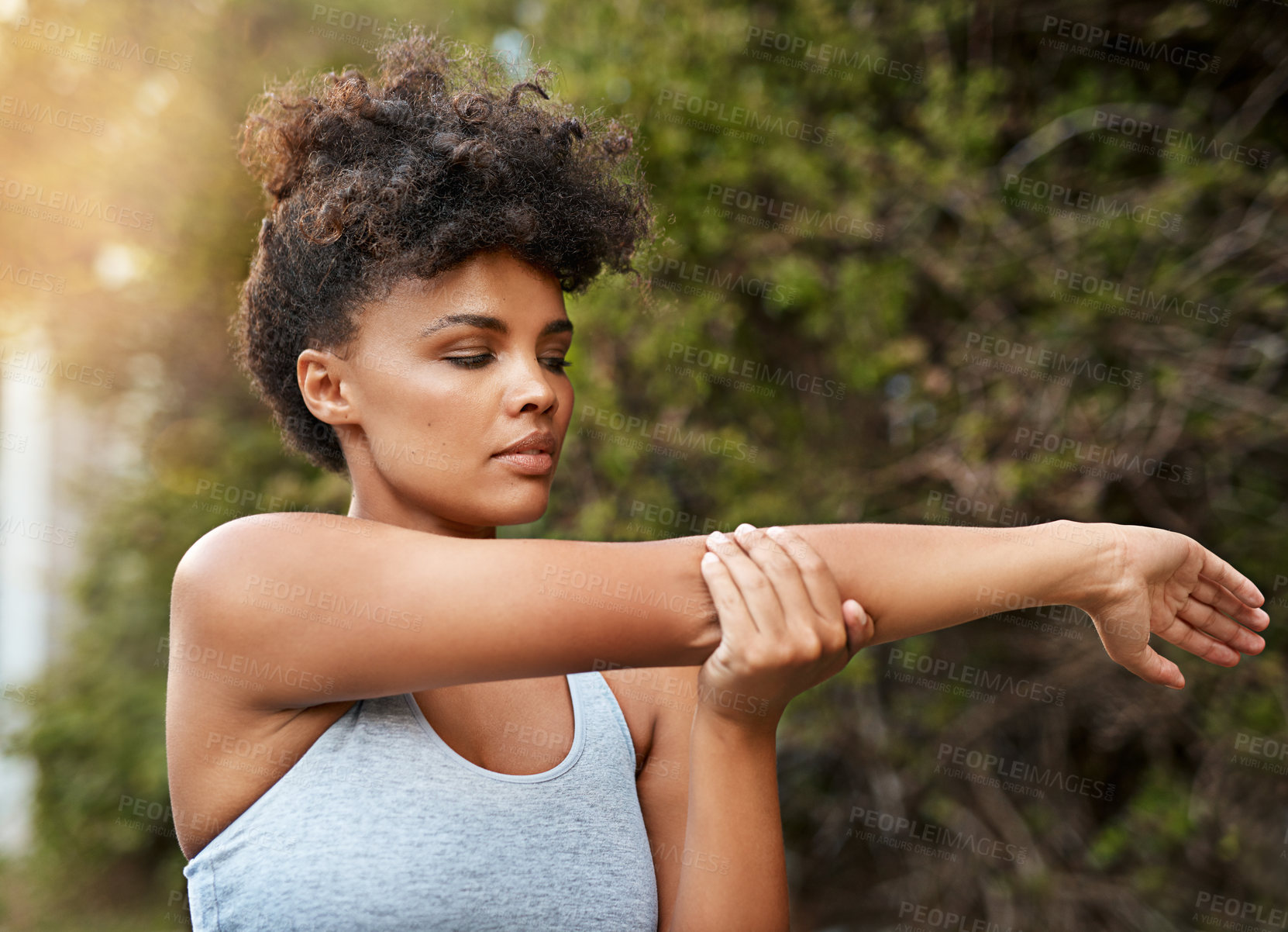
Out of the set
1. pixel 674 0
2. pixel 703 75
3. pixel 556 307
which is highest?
pixel 674 0

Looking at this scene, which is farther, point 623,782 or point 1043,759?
point 1043,759

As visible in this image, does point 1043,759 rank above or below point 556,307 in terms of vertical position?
below

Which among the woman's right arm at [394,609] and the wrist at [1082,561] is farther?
the wrist at [1082,561]

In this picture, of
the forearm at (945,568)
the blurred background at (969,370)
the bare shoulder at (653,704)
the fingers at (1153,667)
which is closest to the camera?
the forearm at (945,568)

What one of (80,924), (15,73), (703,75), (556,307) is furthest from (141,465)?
(556,307)

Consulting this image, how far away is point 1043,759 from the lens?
132 inches

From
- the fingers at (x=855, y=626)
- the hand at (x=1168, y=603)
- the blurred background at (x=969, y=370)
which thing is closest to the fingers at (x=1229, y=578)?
the hand at (x=1168, y=603)

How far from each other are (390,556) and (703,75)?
2.76 meters

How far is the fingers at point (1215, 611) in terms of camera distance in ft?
4.25

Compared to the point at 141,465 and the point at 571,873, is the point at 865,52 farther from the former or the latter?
the point at 141,465

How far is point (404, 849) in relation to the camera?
1057 millimetres

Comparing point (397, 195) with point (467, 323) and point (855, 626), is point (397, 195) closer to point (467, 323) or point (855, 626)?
point (467, 323)

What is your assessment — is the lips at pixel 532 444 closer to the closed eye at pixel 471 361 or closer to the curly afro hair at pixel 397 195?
the closed eye at pixel 471 361

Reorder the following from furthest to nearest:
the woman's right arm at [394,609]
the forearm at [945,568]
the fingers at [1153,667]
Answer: the fingers at [1153,667] < the forearm at [945,568] < the woman's right arm at [394,609]
